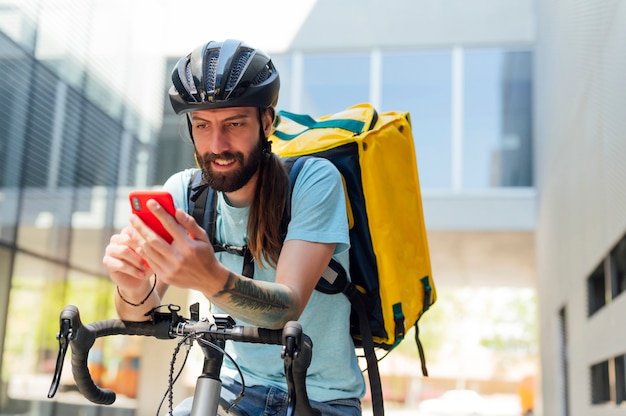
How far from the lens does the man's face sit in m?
2.03

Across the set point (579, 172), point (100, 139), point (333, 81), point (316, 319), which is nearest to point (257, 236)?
point (316, 319)

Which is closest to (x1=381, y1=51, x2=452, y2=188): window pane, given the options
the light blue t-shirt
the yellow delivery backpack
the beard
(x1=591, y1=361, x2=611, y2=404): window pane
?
(x1=591, y1=361, x2=611, y2=404): window pane

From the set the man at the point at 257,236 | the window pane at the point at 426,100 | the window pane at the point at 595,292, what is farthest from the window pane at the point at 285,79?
the man at the point at 257,236

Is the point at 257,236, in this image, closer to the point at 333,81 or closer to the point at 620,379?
the point at 620,379

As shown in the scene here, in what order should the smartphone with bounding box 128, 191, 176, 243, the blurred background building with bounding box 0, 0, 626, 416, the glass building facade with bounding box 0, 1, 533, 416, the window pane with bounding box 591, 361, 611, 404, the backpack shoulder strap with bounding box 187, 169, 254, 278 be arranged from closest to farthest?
1. the smartphone with bounding box 128, 191, 176, 243
2. the backpack shoulder strap with bounding box 187, 169, 254, 278
3. the window pane with bounding box 591, 361, 611, 404
4. the blurred background building with bounding box 0, 0, 626, 416
5. the glass building facade with bounding box 0, 1, 533, 416

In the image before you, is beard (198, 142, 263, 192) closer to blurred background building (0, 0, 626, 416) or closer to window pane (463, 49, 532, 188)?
blurred background building (0, 0, 626, 416)

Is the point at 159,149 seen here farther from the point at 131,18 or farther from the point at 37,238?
the point at 37,238

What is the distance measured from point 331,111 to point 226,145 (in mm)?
11522

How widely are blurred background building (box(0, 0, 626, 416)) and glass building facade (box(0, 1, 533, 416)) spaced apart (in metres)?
0.03

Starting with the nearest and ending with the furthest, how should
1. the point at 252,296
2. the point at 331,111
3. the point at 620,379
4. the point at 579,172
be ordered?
the point at 252,296, the point at 620,379, the point at 579,172, the point at 331,111

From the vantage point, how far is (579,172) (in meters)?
6.98

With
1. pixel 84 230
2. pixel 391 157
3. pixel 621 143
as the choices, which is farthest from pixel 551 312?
pixel 391 157

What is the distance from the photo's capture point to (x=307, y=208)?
206 cm

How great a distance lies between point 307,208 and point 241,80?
1.16ft
